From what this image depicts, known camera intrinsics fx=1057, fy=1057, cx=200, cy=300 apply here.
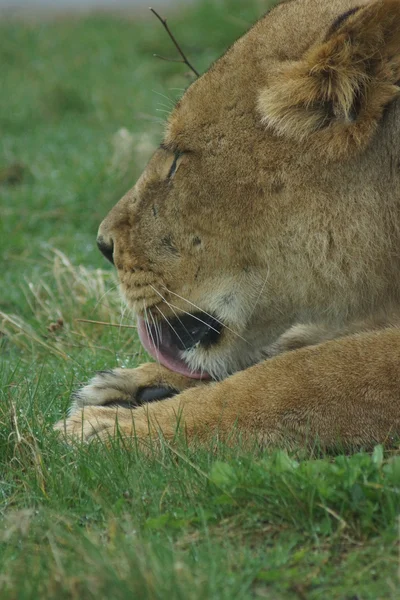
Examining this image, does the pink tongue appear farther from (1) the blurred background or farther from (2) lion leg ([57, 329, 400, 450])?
(1) the blurred background

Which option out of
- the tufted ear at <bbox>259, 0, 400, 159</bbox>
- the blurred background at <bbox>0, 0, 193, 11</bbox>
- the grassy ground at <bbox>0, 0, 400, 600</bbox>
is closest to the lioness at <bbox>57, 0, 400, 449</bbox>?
the tufted ear at <bbox>259, 0, 400, 159</bbox>

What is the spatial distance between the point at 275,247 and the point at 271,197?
0.52ft

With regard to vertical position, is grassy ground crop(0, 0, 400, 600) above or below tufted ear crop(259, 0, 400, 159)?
below

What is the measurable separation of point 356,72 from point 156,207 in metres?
0.89

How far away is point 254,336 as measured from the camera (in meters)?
3.55

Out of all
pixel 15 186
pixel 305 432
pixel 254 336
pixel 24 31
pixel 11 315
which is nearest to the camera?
pixel 305 432

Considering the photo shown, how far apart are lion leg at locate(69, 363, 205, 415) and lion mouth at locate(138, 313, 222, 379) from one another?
0.04 meters

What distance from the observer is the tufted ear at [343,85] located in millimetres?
3021

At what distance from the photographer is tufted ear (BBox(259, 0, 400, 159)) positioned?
3021 millimetres

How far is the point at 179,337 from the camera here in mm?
3656

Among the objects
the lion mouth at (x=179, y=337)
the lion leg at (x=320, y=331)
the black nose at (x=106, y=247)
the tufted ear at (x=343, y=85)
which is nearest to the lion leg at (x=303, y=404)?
the lion leg at (x=320, y=331)

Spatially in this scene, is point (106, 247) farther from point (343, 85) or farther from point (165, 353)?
point (343, 85)

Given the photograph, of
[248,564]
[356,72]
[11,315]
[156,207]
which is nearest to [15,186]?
[11,315]

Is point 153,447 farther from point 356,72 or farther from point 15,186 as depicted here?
point 15,186
